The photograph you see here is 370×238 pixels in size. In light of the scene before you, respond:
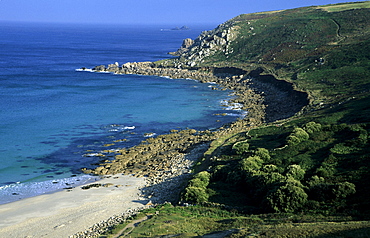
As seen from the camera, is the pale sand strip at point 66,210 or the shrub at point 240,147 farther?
the shrub at point 240,147

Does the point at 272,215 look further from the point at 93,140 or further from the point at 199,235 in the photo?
the point at 93,140

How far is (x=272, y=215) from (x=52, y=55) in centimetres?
17244

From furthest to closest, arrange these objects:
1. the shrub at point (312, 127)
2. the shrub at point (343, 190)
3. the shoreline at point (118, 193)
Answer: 1. the shrub at point (312, 127)
2. the shoreline at point (118, 193)
3. the shrub at point (343, 190)

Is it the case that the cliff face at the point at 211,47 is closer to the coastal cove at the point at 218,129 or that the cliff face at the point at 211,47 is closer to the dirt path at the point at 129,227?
the coastal cove at the point at 218,129

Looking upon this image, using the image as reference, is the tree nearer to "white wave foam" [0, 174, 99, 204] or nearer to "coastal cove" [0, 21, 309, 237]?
"coastal cove" [0, 21, 309, 237]

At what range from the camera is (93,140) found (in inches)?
2499

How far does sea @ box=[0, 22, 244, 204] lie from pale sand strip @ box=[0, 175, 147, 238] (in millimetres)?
3377

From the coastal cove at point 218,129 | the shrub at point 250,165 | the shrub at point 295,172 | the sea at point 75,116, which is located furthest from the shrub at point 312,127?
the sea at point 75,116

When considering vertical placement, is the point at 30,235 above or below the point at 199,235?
below

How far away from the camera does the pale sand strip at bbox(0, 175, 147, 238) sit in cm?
Result: 3478

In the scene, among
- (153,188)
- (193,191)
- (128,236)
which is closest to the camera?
(128,236)

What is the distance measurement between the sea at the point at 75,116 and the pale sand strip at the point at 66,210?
3.38 m

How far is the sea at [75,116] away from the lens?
168ft

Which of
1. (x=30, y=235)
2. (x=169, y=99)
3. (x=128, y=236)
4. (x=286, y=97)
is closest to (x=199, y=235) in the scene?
(x=128, y=236)
